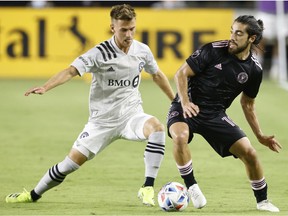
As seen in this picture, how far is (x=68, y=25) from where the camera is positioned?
2550 cm

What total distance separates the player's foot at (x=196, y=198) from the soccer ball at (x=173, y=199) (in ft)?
0.19

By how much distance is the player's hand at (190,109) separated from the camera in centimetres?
855

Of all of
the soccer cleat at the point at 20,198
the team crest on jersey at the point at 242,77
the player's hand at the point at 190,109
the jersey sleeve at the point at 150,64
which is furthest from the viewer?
the jersey sleeve at the point at 150,64

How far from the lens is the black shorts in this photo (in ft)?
29.1

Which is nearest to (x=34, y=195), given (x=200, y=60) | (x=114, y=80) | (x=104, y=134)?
(x=104, y=134)

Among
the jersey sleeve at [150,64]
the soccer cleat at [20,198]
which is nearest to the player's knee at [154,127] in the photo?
the jersey sleeve at [150,64]

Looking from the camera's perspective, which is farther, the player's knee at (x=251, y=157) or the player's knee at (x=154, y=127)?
the player's knee at (x=154, y=127)

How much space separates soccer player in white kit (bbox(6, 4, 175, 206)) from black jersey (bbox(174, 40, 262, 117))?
521mm

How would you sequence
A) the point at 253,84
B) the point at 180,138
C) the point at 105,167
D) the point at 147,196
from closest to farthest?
the point at 180,138 < the point at 147,196 < the point at 253,84 < the point at 105,167

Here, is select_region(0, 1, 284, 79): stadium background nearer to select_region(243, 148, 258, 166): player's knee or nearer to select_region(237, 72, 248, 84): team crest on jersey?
select_region(237, 72, 248, 84): team crest on jersey

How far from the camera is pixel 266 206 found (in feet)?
28.9

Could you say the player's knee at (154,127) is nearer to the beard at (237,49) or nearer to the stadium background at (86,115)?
the stadium background at (86,115)

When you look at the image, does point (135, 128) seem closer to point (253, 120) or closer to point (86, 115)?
point (253, 120)

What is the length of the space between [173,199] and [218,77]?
4.42ft
